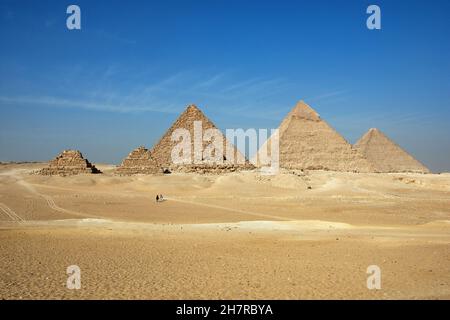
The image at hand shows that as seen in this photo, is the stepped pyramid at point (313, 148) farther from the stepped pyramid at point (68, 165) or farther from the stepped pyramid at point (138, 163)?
the stepped pyramid at point (68, 165)

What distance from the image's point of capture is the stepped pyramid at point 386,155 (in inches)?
2638

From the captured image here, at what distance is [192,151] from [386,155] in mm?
37972

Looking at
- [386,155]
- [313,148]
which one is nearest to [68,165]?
[313,148]

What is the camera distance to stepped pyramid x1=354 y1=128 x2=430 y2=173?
220 feet

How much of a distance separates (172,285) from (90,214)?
38.4ft

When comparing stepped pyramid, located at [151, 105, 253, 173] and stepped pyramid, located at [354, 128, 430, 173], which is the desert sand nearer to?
stepped pyramid, located at [151, 105, 253, 173]

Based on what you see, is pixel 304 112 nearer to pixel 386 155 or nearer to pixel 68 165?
pixel 386 155

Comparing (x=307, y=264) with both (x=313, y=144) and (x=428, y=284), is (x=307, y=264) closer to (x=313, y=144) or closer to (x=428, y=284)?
(x=428, y=284)

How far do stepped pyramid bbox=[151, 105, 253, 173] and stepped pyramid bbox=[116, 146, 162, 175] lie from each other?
246cm

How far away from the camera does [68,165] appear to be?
1542 inches

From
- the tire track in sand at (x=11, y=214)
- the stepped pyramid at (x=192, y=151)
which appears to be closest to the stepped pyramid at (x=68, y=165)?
the stepped pyramid at (x=192, y=151)

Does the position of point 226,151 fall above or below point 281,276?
above

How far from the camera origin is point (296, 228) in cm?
1260
